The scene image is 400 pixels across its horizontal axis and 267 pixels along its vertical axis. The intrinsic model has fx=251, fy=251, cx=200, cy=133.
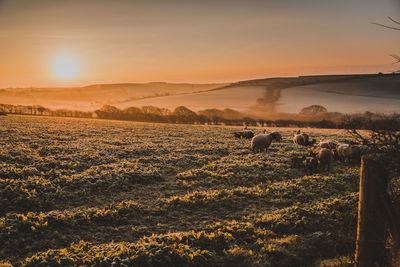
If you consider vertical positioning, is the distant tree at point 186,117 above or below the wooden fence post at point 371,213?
above

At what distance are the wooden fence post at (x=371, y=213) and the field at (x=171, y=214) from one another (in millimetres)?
474

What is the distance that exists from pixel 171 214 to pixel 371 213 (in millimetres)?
8303

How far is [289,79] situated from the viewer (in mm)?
165875

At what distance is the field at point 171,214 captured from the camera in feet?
26.9

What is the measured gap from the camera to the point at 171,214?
39.5 feet

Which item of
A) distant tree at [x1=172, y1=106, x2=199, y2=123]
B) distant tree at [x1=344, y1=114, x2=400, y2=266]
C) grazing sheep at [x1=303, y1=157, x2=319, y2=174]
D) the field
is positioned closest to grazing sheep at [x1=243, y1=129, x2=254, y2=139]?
the field

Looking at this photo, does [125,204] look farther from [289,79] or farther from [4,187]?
[289,79]

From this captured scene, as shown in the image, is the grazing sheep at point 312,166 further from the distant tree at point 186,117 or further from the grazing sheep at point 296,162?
the distant tree at point 186,117

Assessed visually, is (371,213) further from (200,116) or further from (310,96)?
(310,96)

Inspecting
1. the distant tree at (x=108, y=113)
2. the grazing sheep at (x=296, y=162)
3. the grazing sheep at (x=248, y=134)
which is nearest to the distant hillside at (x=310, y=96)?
the distant tree at (x=108, y=113)

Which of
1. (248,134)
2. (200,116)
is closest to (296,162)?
(248,134)

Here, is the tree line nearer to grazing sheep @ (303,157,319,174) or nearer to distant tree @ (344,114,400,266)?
grazing sheep @ (303,157,319,174)

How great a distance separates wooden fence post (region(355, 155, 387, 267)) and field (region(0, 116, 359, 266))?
47 cm

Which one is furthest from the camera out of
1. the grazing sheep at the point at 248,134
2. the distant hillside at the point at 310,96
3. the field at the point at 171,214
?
the distant hillside at the point at 310,96
